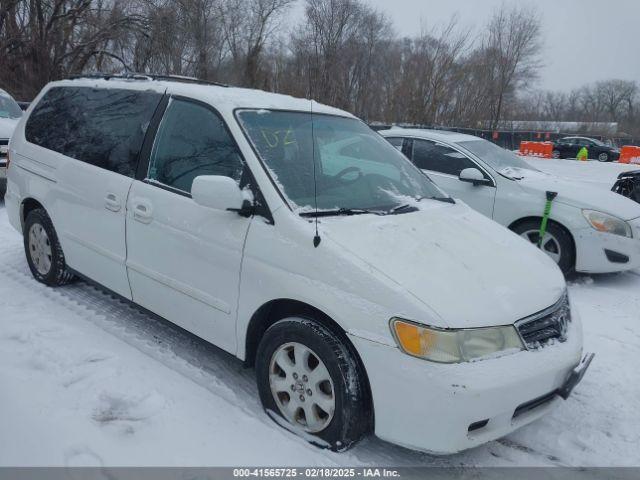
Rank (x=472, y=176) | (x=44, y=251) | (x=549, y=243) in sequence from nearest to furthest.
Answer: (x=44, y=251)
(x=549, y=243)
(x=472, y=176)

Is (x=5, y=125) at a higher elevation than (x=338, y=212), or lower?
higher

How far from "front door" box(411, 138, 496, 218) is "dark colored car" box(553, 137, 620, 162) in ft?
93.9

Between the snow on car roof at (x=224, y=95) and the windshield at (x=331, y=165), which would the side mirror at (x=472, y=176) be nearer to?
the windshield at (x=331, y=165)

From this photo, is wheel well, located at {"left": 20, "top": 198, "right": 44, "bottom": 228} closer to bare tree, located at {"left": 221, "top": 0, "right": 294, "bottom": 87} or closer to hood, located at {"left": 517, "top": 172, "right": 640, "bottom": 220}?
hood, located at {"left": 517, "top": 172, "right": 640, "bottom": 220}

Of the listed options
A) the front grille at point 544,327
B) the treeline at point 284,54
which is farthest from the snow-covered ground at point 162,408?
the treeline at point 284,54

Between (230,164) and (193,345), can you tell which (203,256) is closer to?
(230,164)

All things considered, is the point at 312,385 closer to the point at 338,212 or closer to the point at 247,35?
the point at 338,212

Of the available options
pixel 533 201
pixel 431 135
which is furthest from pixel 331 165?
pixel 431 135

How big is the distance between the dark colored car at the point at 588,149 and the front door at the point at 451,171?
28631 mm

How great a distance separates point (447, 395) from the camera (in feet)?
7.55

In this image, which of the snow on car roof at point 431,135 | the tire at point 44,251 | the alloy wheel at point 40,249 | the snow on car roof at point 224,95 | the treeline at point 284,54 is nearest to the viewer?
the snow on car roof at point 224,95

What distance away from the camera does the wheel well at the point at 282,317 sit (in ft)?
8.36

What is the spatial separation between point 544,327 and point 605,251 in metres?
3.40

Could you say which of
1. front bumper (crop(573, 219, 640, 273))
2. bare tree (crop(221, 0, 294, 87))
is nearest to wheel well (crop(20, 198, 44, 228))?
front bumper (crop(573, 219, 640, 273))
